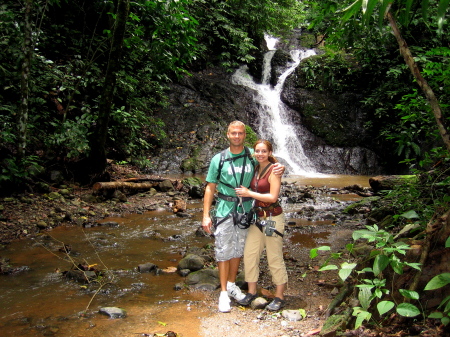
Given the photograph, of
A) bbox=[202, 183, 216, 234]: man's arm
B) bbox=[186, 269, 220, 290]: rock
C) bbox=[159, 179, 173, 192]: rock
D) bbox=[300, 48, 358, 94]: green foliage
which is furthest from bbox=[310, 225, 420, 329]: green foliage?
bbox=[300, 48, 358, 94]: green foliage

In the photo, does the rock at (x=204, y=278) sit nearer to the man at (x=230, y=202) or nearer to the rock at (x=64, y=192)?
the man at (x=230, y=202)

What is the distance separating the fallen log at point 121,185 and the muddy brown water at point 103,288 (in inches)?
83.6

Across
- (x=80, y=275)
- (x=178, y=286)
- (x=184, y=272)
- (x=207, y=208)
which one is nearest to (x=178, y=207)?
(x=184, y=272)

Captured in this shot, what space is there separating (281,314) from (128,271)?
2077mm

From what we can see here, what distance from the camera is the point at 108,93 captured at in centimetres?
800

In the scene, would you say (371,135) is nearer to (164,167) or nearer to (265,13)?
(265,13)

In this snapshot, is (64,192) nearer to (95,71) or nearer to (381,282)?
(95,71)

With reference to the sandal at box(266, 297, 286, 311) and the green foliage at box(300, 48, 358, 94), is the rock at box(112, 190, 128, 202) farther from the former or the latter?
the green foliage at box(300, 48, 358, 94)

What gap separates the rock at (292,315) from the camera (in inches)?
120

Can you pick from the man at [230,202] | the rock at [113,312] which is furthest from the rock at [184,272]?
the rock at [113,312]

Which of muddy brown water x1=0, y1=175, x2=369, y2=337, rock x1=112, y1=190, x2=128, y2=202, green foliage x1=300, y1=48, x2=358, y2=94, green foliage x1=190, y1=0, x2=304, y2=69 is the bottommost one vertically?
muddy brown water x1=0, y1=175, x2=369, y2=337

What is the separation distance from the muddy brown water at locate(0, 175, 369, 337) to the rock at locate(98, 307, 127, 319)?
0.17ft

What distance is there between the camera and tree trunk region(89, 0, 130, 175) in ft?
24.8

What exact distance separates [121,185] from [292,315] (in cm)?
648
